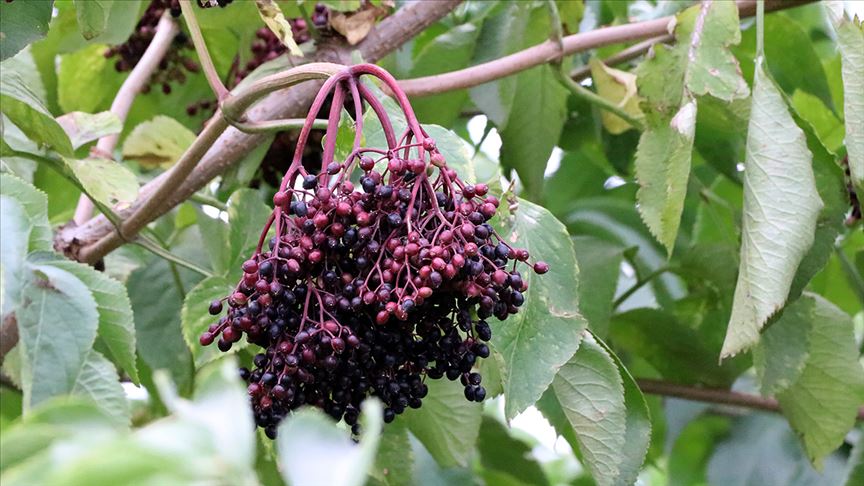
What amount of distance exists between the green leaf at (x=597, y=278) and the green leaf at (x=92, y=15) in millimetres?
594

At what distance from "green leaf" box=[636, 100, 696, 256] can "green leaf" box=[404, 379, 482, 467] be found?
26 centimetres

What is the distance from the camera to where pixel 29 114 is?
0.99 m

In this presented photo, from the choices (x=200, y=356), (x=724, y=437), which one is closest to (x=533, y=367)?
(x=200, y=356)

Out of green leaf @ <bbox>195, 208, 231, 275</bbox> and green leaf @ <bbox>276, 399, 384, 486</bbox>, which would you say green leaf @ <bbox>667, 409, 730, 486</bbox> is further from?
green leaf @ <bbox>276, 399, 384, 486</bbox>

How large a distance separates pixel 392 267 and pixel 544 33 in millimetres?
783

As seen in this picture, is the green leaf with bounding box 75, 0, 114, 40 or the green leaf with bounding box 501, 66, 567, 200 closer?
the green leaf with bounding box 75, 0, 114, 40

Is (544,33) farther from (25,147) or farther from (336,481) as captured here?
(336,481)

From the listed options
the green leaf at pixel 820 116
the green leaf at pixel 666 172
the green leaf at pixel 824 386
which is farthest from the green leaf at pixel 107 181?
the green leaf at pixel 820 116

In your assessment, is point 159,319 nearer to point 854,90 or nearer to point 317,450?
point 854,90

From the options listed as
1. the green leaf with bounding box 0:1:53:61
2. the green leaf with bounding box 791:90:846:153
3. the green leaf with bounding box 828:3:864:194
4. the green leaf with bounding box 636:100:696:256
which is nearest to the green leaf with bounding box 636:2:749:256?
the green leaf with bounding box 636:100:696:256

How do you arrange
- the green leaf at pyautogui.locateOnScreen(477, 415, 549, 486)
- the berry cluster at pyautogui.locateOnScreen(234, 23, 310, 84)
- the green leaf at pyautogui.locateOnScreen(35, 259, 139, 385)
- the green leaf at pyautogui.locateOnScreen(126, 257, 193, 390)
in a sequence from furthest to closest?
the green leaf at pyautogui.locateOnScreen(477, 415, 549, 486)
the berry cluster at pyautogui.locateOnScreen(234, 23, 310, 84)
the green leaf at pyautogui.locateOnScreen(126, 257, 193, 390)
the green leaf at pyautogui.locateOnScreen(35, 259, 139, 385)

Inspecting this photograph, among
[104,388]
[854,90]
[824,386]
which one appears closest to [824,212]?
[854,90]

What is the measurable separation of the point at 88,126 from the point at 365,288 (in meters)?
0.55

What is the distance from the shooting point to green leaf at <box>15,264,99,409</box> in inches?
24.9
